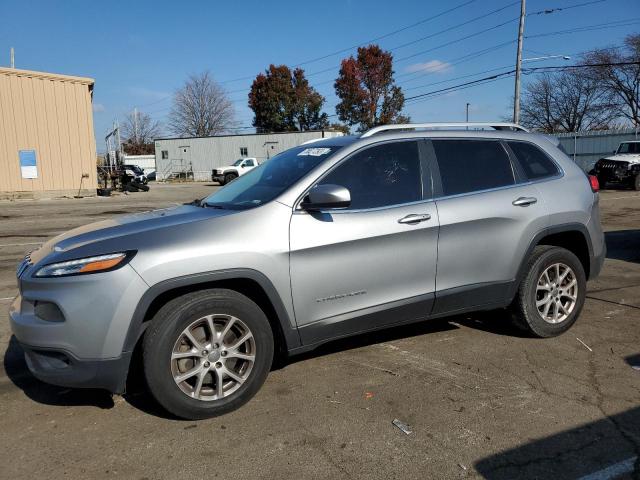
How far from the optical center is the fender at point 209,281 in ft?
9.67

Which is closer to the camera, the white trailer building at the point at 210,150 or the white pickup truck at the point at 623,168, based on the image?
the white pickup truck at the point at 623,168

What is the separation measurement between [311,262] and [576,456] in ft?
6.05

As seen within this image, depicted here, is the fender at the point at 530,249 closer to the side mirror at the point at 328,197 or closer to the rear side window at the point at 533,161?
the rear side window at the point at 533,161

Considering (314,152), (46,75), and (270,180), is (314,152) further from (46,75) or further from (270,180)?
(46,75)

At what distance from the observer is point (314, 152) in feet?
13.0

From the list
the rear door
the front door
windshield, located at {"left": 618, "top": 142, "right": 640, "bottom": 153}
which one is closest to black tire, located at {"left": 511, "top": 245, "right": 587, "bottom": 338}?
the rear door

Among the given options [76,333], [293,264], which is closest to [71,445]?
[76,333]

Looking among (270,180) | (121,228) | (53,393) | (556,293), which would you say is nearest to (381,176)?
(270,180)

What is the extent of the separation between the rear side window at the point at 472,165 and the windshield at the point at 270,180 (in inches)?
36.1

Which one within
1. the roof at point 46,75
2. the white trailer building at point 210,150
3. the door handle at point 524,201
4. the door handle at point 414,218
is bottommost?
the door handle at point 414,218

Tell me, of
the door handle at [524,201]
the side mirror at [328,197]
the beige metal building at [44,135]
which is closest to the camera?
the side mirror at [328,197]

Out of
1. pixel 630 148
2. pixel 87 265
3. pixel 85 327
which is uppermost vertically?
pixel 630 148

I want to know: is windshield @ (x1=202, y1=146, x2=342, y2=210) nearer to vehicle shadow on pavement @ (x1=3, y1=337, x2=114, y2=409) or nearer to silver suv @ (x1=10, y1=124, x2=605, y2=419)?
silver suv @ (x1=10, y1=124, x2=605, y2=419)

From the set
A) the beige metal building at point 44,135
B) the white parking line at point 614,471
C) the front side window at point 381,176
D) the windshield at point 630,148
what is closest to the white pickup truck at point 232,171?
the beige metal building at point 44,135
